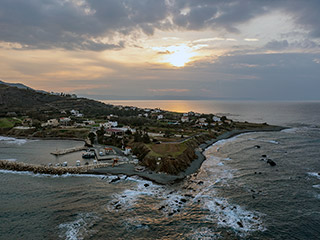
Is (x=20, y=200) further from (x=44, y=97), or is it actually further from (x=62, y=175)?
(x=44, y=97)

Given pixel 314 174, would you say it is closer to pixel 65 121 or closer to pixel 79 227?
pixel 79 227

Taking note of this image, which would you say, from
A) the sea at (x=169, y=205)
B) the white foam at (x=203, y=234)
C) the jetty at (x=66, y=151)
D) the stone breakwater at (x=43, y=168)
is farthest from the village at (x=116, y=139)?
the white foam at (x=203, y=234)

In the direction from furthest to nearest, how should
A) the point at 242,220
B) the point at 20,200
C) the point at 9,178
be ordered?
the point at 9,178 < the point at 20,200 < the point at 242,220

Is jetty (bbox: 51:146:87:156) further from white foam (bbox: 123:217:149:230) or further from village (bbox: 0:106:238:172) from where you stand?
white foam (bbox: 123:217:149:230)

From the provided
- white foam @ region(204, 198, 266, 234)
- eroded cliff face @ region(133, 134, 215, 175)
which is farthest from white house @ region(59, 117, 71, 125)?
white foam @ region(204, 198, 266, 234)

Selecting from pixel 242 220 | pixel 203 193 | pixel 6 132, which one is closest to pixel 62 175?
pixel 203 193

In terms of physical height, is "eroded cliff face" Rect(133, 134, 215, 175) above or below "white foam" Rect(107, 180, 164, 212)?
above
